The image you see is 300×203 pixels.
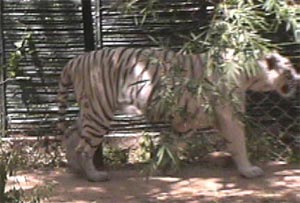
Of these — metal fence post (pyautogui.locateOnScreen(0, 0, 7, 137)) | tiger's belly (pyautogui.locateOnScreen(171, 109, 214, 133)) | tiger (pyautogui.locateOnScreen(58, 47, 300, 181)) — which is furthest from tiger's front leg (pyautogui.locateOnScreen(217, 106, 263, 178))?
metal fence post (pyautogui.locateOnScreen(0, 0, 7, 137))

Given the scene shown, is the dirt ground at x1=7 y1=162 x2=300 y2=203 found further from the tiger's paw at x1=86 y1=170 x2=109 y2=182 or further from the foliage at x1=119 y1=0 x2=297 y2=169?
the foliage at x1=119 y1=0 x2=297 y2=169

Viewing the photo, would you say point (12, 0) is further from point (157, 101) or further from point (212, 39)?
point (212, 39)

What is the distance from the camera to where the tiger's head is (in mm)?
4441

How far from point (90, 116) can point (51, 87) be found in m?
0.96

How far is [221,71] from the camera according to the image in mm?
2877

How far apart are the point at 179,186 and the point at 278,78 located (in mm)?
896

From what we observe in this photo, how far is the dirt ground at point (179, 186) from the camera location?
4.19m

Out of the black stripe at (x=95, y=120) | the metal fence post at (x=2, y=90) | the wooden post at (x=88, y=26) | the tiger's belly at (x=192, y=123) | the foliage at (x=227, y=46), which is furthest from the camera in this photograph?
the metal fence post at (x=2, y=90)

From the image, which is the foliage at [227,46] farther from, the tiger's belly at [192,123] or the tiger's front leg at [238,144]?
the tiger's front leg at [238,144]

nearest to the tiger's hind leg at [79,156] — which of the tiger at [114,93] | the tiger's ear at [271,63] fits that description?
the tiger at [114,93]

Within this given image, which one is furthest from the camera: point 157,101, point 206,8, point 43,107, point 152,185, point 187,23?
point 43,107

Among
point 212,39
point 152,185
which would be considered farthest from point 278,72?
point 212,39

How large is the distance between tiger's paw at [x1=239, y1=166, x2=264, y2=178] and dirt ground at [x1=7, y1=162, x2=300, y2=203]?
33 mm

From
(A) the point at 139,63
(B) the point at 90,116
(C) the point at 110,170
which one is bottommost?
(C) the point at 110,170
